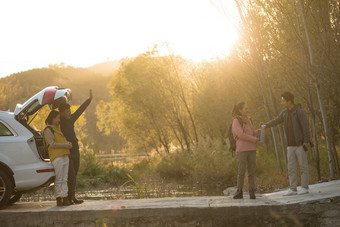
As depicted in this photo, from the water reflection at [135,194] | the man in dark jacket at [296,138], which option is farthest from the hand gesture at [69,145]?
the water reflection at [135,194]

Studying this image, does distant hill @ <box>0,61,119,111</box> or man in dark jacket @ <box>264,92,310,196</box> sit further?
distant hill @ <box>0,61,119,111</box>

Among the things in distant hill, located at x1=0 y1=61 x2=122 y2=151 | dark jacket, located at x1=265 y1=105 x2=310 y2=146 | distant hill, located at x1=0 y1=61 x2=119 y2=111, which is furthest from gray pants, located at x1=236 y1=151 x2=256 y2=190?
distant hill, located at x1=0 y1=61 x2=119 y2=111

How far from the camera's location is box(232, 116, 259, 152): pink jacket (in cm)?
786

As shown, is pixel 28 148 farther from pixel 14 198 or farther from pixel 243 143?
pixel 243 143

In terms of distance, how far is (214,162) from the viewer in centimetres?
1984

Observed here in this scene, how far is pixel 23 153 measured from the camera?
792cm

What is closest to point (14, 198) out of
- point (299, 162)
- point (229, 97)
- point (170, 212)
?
point (170, 212)

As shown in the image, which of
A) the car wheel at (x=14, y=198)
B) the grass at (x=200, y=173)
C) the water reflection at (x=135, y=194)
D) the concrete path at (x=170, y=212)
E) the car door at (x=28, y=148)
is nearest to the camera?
the concrete path at (x=170, y=212)

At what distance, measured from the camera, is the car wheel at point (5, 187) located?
7.75 meters

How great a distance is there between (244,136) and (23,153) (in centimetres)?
392

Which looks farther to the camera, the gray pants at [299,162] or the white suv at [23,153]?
the gray pants at [299,162]

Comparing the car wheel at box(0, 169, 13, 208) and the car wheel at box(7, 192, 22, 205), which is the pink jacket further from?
the car wheel at box(7, 192, 22, 205)

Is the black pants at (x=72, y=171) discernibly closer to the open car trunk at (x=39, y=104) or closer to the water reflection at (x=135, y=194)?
the open car trunk at (x=39, y=104)

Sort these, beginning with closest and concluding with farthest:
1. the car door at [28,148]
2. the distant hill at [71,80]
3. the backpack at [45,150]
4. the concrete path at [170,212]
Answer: the concrete path at [170,212], the car door at [28,148], the backpack at [45,150], the distant hill at [71,80]
